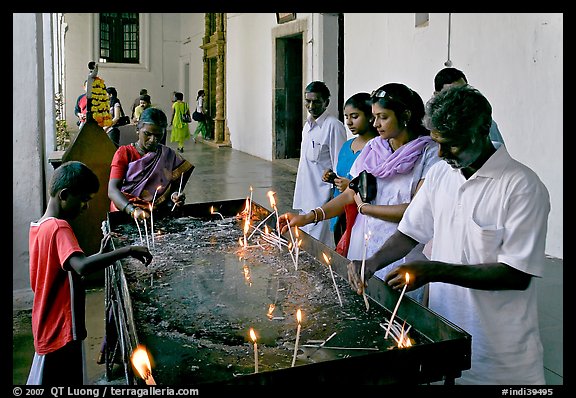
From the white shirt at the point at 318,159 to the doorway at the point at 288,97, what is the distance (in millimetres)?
8474

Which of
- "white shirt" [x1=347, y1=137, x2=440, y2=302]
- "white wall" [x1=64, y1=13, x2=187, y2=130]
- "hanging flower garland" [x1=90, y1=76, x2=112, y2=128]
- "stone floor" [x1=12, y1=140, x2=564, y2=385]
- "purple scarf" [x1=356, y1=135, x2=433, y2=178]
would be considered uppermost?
"white wall" [x1=64, y1=13, x2=187, y2=130]

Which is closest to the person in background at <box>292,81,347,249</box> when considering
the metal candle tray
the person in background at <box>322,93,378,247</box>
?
the person in background at <box>322,93,378,247</box>

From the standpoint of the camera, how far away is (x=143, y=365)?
5.19 feet

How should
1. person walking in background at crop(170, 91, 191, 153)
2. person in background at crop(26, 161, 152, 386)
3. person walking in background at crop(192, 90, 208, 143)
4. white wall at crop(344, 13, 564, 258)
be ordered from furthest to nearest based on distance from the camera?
person walking in background at crop(192, 90, 208, 143) < person walking in background at crop(170, 91, 191, 153) < white wall at crop(344, 13, 564, 258) < person in background at crop(26, 161, 152, 386)

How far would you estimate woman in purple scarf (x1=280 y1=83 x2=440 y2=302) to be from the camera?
8.99 feet

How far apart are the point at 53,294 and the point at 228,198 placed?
20.7 ft

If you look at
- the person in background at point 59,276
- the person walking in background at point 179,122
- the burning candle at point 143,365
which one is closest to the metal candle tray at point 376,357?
the burning candle at point 143,365

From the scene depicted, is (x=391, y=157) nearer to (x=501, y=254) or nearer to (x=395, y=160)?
(x=395, y=160)

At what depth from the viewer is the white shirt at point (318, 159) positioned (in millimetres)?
4668

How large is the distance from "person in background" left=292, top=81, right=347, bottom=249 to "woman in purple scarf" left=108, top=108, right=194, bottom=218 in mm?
1302

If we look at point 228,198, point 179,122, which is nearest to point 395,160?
point 228,198

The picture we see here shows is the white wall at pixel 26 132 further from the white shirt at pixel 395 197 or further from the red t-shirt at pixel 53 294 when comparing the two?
the white shirt at pixel 395 197

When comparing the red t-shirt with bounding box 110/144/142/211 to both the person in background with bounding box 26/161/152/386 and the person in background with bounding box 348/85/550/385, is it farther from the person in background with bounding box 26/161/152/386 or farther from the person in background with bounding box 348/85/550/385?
the person in background with bounding box 348/85/550/385
